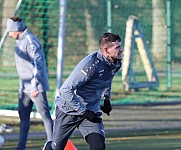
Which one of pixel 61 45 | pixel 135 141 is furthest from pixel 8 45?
pixel 135 141

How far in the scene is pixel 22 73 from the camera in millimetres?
12312

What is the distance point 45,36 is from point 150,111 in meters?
2.88

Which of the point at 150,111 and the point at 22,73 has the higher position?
the point at 22,73

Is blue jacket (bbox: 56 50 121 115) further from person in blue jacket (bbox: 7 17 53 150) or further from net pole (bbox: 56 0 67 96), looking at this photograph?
net pole (bbox: 56 0 67 96)

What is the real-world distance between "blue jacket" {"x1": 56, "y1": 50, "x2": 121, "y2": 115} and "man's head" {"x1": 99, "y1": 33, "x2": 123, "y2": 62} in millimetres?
70

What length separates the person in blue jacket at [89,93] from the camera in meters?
9.09

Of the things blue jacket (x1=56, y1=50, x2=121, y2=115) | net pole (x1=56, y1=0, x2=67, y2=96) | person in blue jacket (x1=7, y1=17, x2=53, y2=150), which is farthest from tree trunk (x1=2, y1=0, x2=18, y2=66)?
blue jacket (x1=56, y1=50, x2=121, y2=115)

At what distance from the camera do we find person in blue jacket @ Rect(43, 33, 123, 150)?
9.09 metres

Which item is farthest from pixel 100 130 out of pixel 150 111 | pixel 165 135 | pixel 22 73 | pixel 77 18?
pixel 77 18

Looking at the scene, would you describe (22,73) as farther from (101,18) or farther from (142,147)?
(101,18)

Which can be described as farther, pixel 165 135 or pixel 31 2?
pixel 31 2

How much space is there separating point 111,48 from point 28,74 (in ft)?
11.1

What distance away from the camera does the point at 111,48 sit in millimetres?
9086

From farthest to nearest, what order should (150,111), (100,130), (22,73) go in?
1. (150,111)
2. (22,73)
3. (100,130)
